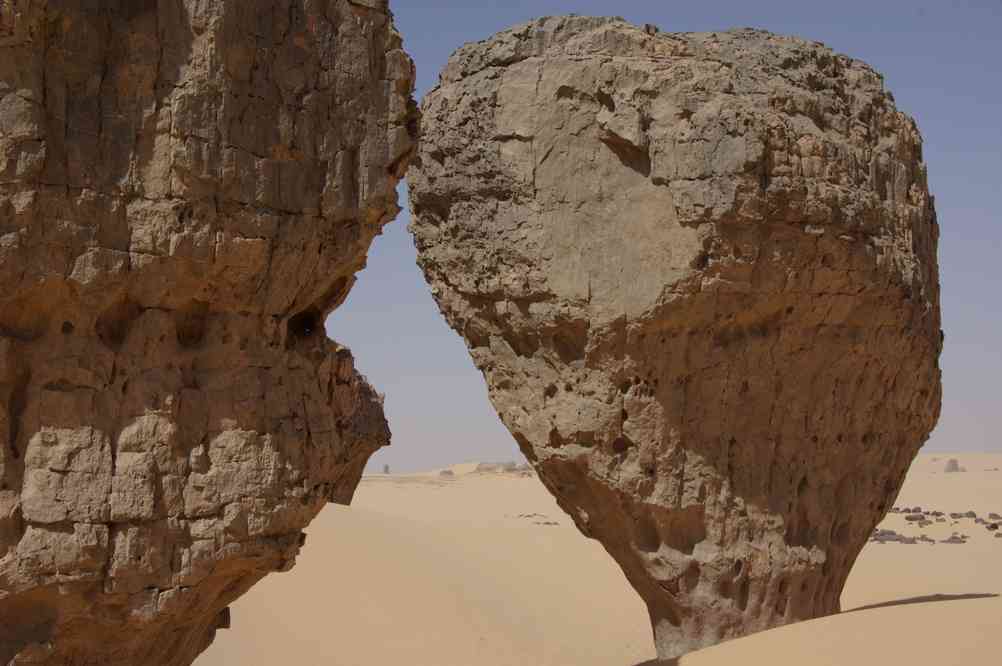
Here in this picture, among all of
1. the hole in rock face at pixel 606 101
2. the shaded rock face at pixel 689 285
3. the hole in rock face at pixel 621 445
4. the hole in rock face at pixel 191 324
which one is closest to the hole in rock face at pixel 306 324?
the hole in rock face at pixel 191 324

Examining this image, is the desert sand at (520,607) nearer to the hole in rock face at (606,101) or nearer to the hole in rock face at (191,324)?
the hole in rock face at (606,101)

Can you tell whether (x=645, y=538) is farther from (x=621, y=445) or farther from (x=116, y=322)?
(x=116, y=322)

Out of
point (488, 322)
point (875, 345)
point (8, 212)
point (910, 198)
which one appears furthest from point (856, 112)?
point (8, 212)

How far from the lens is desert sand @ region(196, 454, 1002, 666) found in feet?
27.2

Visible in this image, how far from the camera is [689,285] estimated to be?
29.7 ft

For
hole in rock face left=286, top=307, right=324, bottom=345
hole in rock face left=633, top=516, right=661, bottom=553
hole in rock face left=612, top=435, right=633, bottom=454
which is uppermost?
hole in rock face left=286, top=307, right=324, bottom=345

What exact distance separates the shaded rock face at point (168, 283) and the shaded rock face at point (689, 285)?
3.35m

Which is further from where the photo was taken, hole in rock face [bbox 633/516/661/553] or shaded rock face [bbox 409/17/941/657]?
hole in rock face [bbox 633/516/661/553]

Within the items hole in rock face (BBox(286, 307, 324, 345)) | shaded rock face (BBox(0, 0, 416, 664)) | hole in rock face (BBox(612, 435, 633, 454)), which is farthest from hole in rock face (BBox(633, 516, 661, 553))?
hole in rock face (BBox(286, 307, 324, 345))

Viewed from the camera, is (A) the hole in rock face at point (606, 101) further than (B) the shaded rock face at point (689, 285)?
Yes

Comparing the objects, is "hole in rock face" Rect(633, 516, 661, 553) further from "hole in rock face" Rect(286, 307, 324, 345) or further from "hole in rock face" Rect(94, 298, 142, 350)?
"hole in rock face" Rect(94, 298, 142, 350)

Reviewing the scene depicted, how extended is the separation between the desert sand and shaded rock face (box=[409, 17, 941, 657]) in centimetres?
94

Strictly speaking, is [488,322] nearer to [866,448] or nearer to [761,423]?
[761,423]

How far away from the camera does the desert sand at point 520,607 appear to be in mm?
8289
